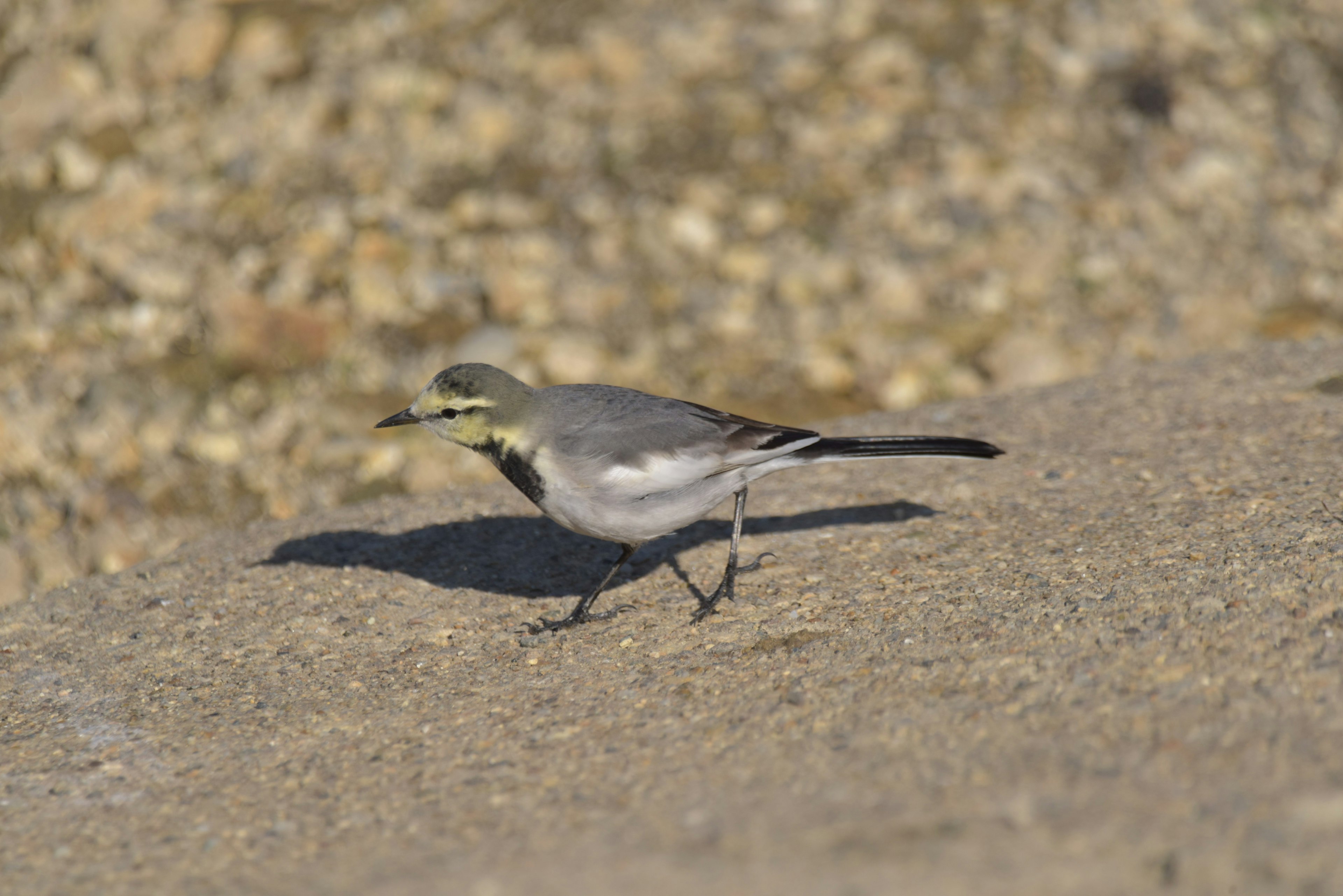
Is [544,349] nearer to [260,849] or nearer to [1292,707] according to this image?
[260,849]

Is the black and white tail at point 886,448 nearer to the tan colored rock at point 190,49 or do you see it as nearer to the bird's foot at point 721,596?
the bird's foot at point 721,596

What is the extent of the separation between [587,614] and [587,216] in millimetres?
4253

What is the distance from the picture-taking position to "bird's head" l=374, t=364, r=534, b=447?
4.86 m

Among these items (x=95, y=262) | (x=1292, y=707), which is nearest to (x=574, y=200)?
(x=95, y=262)

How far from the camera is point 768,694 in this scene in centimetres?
405

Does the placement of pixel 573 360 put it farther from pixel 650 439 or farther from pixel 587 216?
pixel 650 439

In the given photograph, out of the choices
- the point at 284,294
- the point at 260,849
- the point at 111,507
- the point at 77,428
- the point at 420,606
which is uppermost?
the point at 284,294

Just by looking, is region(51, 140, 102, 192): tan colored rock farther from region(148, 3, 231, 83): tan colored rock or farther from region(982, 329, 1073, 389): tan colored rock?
region(982, 329, 1073, 389): tan colored rock

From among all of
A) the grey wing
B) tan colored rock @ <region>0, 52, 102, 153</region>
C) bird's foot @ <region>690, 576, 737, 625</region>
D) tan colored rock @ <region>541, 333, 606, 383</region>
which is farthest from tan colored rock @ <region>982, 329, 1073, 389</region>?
tan colored rock @ <region>0, 52, 102, 153</region>

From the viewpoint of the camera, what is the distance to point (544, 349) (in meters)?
7.98

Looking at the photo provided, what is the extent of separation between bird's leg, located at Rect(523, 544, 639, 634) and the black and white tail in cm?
85

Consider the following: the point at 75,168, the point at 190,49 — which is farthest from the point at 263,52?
the point at 75,168

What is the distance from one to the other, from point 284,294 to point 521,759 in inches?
211

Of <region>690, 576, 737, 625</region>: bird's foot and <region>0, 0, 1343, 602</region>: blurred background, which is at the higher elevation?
<region>0, 0, 1343, 602</region>: blurred background
